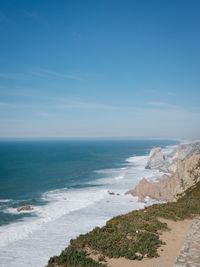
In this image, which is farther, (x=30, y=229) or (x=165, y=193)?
(x=165, y=193)

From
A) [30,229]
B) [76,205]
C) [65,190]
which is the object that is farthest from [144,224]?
[65,190]

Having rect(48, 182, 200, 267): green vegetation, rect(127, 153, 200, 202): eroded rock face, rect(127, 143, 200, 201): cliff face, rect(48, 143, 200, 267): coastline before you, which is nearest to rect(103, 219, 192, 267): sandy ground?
rect(48, 143, 200, 267): coastline

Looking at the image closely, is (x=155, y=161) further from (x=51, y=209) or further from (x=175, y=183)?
(x=51, y=209)

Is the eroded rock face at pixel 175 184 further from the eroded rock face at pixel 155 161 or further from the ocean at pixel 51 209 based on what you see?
the eroded rock face at pixel 155 161

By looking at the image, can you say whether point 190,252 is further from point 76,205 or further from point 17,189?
point 17,189

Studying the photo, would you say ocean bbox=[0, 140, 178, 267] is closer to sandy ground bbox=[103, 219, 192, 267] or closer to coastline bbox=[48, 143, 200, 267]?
coastline bbox=[48, 143, 200, 267]

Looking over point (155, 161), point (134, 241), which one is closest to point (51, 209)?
point (134, 241)
